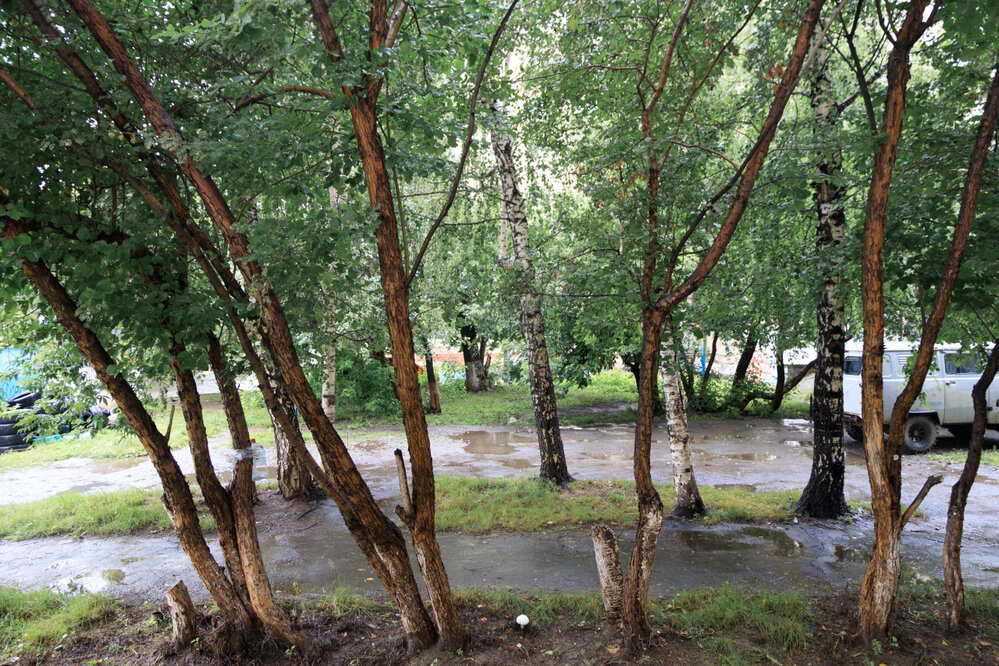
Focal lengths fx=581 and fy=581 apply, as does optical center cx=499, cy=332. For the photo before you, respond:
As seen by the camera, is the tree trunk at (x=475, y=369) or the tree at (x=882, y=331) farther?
the tree trunk at (x=475, y=369)

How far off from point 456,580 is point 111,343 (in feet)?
11.6

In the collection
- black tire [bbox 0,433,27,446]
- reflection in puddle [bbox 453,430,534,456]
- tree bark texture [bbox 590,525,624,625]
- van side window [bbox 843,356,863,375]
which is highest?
van side window [bbox 843,356,863,375]

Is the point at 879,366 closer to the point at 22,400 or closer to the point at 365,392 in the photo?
the point at 365,392

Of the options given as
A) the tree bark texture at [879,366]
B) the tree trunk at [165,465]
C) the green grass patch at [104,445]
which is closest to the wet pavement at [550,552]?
the tree trunk at [165,465]

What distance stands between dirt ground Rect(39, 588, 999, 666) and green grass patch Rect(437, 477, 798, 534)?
8.59 feet

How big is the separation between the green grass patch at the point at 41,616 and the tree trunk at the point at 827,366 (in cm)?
773

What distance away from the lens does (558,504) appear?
7.86 metres

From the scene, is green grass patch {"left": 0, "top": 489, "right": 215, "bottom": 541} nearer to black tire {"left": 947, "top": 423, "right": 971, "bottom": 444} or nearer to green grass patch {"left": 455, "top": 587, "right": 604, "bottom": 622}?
green grass patch {"left": 455, "top": 587, "right": 604, "bottom": 622}

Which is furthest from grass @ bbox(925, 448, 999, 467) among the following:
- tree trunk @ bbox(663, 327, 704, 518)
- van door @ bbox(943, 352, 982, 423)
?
tree trunk @ bbox(663, 327, 704, 518)

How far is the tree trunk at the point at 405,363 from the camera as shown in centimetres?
359

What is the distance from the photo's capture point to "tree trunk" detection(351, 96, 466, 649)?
359 centimetres

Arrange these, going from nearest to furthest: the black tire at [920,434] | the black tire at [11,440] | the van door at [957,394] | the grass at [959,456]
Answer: the grass at [959,456]
the van door at [957,394]
the black tire at [920,434]
the black tire at [11,440]


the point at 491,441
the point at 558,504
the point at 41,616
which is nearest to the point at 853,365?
the point at 491,441

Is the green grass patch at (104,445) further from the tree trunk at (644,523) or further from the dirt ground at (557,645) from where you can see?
the tree trunk at (644,523)
